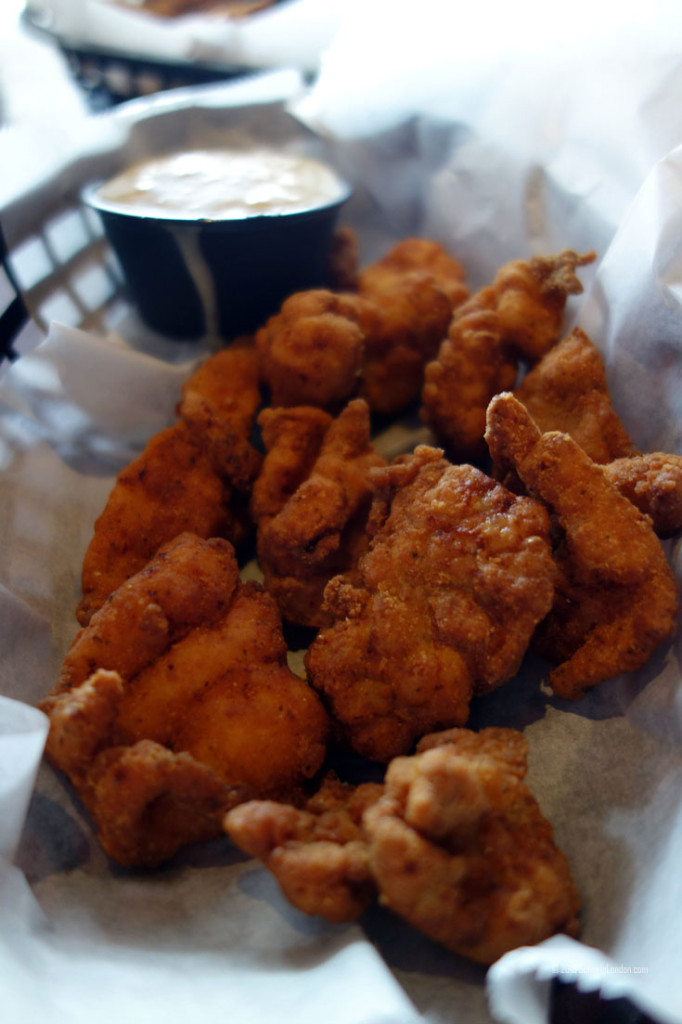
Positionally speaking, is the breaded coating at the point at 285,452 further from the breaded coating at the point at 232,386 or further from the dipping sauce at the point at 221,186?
the dipping sauce at the point at 221,186

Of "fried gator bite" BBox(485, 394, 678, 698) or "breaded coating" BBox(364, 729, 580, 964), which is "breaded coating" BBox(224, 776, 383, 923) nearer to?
"breaded coating" BBox(364, 729, 580, 964)

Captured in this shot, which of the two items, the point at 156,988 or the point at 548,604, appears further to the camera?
the point at 548,604

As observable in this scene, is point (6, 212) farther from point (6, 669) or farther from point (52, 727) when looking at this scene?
point (52, 727)

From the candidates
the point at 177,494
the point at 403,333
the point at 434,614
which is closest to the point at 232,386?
the point at 177,494

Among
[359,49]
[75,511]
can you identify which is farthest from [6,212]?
[359,49]

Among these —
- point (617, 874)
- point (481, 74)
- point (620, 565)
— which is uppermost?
point (481, 74)

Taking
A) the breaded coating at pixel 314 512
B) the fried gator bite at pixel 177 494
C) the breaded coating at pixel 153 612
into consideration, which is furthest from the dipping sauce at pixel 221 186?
the breaded coating at pixel 153 612
